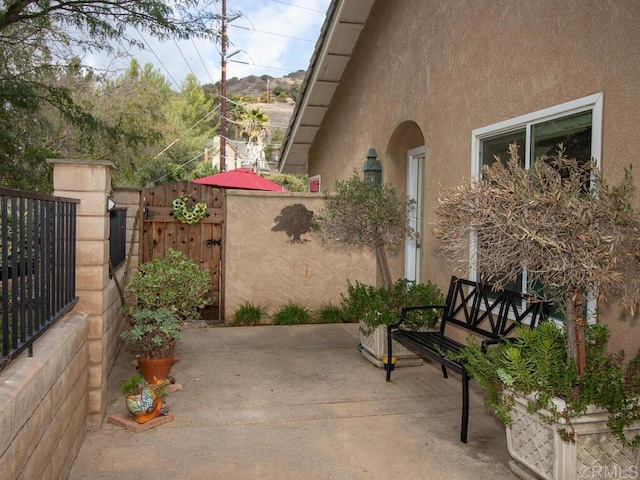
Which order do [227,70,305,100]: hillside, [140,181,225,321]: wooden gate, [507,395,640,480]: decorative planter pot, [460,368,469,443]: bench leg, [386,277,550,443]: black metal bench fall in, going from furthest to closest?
[227,70,305,100]: hillside → [140,181,225,321]: wooden gate → [386,277,550,443]: black metal bench → [460,368,469,443]: bench leg → [507,395,640,480]: decorative planter pot

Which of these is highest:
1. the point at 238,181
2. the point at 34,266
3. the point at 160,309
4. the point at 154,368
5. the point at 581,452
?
the point at 238,181

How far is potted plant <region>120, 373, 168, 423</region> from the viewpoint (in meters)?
4.02

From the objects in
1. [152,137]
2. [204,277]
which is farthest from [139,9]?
[204,277]

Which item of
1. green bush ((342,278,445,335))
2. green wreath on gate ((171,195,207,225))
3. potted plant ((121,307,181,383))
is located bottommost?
potted plant ((121,307,181,383))

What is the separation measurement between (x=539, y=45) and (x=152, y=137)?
19.8 ft

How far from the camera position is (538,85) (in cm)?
455

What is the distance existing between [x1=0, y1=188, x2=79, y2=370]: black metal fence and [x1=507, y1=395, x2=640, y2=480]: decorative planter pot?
2.81 m

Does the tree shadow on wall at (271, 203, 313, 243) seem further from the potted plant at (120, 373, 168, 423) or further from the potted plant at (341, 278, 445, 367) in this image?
the potted plant at (120, 373, 168, 423)

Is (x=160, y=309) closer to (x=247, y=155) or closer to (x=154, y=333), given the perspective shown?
(x=154, y=333)

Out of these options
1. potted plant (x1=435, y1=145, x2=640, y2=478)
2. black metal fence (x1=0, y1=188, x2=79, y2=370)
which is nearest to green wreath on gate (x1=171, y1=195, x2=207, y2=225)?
black metal fence (x1=0, y1=188, x2=79, y2=370)

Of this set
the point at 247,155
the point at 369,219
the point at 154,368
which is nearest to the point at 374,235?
the point at 369,219

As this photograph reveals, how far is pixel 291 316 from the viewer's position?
313 inches

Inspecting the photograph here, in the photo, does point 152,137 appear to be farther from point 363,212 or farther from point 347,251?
point 363,212

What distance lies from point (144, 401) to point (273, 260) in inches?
164
